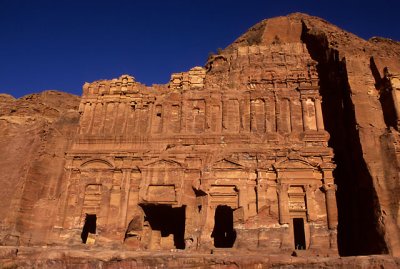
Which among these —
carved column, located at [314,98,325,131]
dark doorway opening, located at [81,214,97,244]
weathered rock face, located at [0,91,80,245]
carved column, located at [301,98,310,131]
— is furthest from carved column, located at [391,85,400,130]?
weathered rock face, located at [0,91,80,245]

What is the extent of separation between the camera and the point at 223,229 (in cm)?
2202

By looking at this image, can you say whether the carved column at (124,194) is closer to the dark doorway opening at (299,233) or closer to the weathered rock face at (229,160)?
the weathered rock face at (229,160)

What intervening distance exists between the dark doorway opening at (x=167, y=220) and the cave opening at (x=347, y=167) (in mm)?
8459

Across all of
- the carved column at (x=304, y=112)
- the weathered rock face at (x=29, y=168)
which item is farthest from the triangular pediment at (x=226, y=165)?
the weathered rock face at (x=29, y=168)

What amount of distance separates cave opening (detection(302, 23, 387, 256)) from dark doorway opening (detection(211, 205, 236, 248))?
578 centimetres

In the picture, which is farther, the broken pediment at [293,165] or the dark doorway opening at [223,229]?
the dark doorway opening at [223,229]

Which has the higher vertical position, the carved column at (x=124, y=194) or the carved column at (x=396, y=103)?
the carved column at (x=396, y=103)

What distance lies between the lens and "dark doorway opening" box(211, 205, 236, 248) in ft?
68.4

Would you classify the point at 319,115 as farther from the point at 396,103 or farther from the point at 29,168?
the point at 29,168

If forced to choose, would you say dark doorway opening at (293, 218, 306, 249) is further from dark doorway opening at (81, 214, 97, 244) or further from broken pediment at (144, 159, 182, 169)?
dark doorway opening at (81, 214, 97, 244)

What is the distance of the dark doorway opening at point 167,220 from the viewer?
20312 millimetres

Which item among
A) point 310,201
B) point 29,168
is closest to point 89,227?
point 29,168

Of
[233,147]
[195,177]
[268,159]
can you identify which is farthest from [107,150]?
[268,159]

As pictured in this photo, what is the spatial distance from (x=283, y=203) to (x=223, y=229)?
479 centimetres
